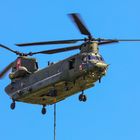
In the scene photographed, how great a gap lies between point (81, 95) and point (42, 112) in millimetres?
7491

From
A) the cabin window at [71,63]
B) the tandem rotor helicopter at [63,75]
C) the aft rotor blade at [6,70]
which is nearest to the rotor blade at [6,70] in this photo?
the aft rotor blade at [6,70]

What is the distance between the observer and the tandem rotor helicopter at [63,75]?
223ft

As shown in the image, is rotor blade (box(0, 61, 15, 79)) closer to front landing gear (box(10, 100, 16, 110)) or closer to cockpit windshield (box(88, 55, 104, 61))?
front landing gear (box(10, 100, 16, 110))

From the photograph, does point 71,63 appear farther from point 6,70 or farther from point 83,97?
point 6,70

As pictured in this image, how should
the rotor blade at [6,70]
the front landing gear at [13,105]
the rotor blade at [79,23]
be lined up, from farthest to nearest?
the rotor blade at [6,70] → the front landing gear at [13,105] → the rotor blade at [79,23]

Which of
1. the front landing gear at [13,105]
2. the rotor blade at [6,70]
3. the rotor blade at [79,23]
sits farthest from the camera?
the rotor blade at [6,70]

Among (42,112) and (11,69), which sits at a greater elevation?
(11,69)

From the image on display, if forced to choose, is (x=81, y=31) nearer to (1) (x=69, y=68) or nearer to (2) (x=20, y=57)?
(1) (x=69, y=68)

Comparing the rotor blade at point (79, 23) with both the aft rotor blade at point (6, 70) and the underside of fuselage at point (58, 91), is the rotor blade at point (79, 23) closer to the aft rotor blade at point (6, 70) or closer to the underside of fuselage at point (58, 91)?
the underside of fuselage at point (58, 91)

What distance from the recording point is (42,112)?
Result: 75438mm

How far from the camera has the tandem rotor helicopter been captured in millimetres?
68062

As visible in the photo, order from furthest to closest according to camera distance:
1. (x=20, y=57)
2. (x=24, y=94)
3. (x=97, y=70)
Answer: (x=20, y=57)
(x=24, y=94)
(x=97, y=70)

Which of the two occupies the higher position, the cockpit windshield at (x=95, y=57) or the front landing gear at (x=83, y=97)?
the cockpit windshield at (x=95, y=57)

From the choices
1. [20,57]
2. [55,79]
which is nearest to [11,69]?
[20,57]
